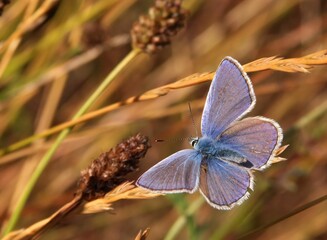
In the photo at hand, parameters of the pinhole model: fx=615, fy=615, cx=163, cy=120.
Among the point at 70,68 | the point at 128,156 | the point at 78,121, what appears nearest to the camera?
the point at 128,156

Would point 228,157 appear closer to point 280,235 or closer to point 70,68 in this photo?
point 70,68

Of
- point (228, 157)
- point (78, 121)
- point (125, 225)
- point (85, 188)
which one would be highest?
point (78, 121)

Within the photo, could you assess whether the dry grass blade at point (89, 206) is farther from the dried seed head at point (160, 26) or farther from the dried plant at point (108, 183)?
the dried seed head at point (160, 26)

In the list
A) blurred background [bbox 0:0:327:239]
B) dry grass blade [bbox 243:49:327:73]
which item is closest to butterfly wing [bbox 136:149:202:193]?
dry grass blade [bbox 243:49:327:73]

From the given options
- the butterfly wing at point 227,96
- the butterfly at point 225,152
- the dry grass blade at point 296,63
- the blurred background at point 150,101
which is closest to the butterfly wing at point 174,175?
the butterfly at point 225,152

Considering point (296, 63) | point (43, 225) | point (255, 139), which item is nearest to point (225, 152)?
point (255, 139)

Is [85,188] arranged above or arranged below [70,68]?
below

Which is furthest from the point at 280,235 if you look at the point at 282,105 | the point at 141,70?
the point at 141,70
